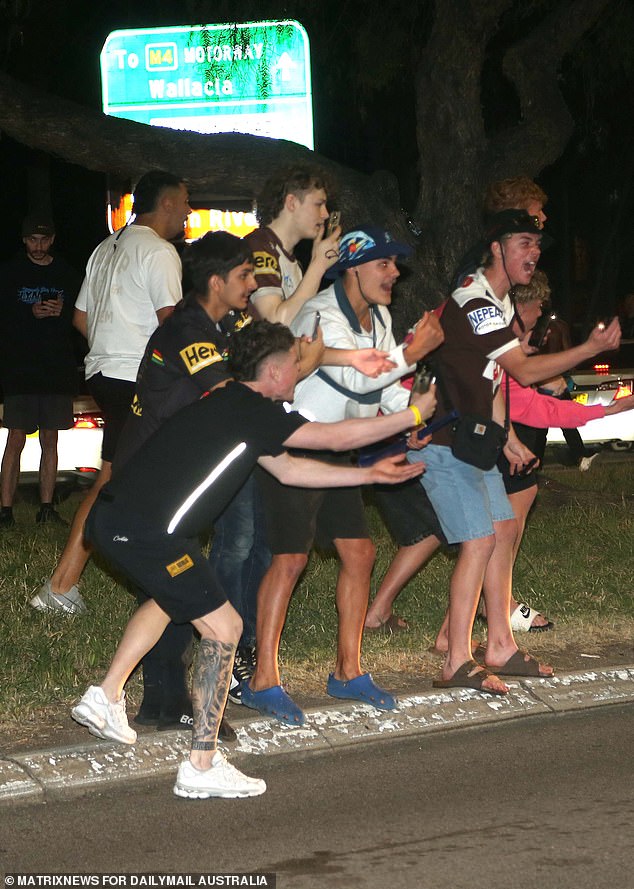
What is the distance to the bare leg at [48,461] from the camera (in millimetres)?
10406

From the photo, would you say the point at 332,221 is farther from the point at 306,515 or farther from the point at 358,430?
the point at 358,430

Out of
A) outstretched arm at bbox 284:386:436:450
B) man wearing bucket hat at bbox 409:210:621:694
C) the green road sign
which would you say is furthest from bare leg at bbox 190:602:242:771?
the green road sign

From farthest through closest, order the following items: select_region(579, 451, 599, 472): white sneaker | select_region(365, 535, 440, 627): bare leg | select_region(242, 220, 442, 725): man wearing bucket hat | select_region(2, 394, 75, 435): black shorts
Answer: select_region(579, 451, 599, 472): white sneaker < select_region(2, 394, 75, 435): black shorts < select_region(365, 535, 440, 627): bare leg < select_region(242, 220, 442, 725): man wearing bucket hat

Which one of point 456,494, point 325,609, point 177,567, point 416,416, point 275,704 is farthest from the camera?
point 325,609

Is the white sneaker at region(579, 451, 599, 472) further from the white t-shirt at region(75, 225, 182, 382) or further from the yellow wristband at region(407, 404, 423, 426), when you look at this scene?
the yellow wristband at region(407, 404, 423, 426)

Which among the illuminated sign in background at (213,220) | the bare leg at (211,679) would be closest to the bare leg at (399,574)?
the bare leg at (211,679)

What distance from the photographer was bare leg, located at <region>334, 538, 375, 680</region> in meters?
6.15

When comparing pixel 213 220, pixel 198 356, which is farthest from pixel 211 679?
pixel 213 220

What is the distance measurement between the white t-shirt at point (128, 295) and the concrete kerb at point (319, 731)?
2.00 metres

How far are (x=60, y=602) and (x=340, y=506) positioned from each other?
214 centimetres

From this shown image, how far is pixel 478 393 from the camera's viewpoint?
20.8 feet

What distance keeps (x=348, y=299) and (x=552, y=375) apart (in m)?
0.98

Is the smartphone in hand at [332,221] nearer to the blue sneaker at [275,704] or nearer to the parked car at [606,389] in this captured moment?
the blue sneaker at [275,704]

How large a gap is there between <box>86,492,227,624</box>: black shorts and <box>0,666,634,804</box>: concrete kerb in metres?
0.72
